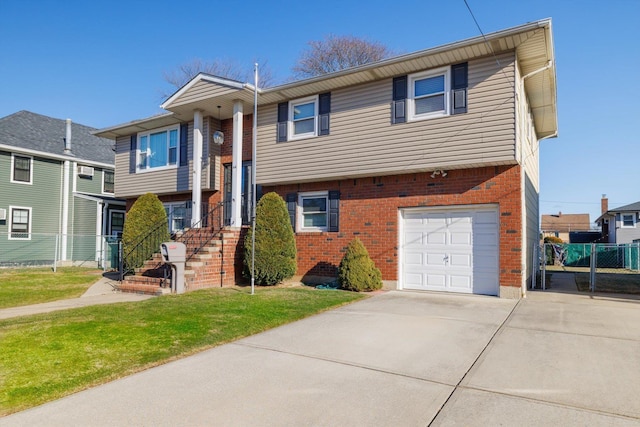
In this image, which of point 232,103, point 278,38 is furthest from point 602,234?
point 232,103

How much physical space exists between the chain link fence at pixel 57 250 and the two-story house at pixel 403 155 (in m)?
6.35

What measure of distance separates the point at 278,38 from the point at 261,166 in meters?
8.03

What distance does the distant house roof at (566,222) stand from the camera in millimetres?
53188

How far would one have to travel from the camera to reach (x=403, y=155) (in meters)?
10.1

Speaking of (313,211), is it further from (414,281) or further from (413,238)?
(414,281)

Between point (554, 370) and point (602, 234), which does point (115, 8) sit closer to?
point (554, 370)

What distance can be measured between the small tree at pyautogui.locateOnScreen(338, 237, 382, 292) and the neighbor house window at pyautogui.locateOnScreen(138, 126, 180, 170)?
7.85 meters

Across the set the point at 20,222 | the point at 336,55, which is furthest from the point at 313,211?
the point at 336,55

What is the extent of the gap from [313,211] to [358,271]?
9.40ft

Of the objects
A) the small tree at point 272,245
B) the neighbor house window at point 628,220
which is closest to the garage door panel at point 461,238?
the small tree at point 272,245

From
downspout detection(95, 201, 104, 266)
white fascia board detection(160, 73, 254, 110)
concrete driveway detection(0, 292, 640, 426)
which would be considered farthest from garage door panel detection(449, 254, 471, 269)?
downspout detection(95, 201, 104, 266)

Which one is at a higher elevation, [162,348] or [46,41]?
[46,41]

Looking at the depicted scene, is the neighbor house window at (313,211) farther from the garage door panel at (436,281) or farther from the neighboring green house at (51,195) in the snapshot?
the neighboring green house at (51,195)

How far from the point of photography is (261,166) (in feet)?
41.0
